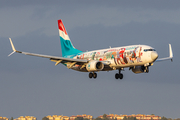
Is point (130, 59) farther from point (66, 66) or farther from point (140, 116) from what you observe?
point (140, 116)

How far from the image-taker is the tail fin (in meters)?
91.7

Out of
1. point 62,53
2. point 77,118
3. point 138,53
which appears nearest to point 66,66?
point 62,53

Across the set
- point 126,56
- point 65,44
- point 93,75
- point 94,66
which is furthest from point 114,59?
point 65,44

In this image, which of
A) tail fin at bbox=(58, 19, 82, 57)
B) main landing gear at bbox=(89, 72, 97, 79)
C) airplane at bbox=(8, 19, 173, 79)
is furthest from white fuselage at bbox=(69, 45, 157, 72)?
tail fin at bbox=(58, 19, 82, 57)

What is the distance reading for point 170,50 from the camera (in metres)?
83.6

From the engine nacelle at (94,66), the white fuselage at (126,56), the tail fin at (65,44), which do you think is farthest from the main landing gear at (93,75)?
the tail fin at (65,44)

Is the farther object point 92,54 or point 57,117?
point 57,117

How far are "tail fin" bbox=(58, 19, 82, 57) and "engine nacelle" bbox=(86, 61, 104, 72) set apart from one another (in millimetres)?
13485

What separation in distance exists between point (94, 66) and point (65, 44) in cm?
2050

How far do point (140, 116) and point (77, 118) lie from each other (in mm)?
30321

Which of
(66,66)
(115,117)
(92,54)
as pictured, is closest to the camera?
(92,54)

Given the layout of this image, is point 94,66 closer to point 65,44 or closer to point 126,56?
point 126,56

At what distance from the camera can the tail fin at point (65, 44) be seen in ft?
301

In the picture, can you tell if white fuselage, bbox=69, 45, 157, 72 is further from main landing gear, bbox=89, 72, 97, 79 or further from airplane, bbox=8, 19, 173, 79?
main landing gear, bbox=89, 72, 97, 79
